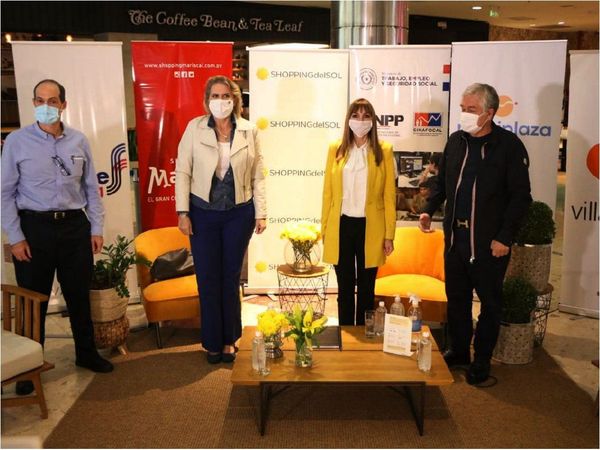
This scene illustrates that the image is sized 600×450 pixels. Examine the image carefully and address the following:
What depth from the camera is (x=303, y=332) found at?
9.84 feet

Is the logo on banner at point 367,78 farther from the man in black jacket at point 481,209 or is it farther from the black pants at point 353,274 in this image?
the black pants at point 353,274

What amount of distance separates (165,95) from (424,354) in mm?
2920

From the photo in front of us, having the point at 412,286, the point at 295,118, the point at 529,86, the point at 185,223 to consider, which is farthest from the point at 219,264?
the point at 529,86

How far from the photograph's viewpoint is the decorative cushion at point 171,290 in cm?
397

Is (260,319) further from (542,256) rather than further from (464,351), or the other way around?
(542,256)

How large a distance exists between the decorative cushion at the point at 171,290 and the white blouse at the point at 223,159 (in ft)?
2.84

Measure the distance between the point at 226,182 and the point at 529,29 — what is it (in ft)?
49.2

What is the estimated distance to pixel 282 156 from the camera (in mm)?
4883

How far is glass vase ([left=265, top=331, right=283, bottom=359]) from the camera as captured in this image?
3.09 meters

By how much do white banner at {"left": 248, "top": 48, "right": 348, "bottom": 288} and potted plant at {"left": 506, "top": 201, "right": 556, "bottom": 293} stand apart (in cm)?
158

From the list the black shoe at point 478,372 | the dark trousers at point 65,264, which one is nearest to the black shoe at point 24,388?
the dark trousers at point 65,264

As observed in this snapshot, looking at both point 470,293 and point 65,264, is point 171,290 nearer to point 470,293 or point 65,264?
point 65,264

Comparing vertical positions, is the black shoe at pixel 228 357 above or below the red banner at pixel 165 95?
below

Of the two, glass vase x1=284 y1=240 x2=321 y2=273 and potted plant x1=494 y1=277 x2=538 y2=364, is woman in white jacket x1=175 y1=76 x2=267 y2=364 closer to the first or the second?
glass vase x1=284 y1=240 x2=321 y2=273
